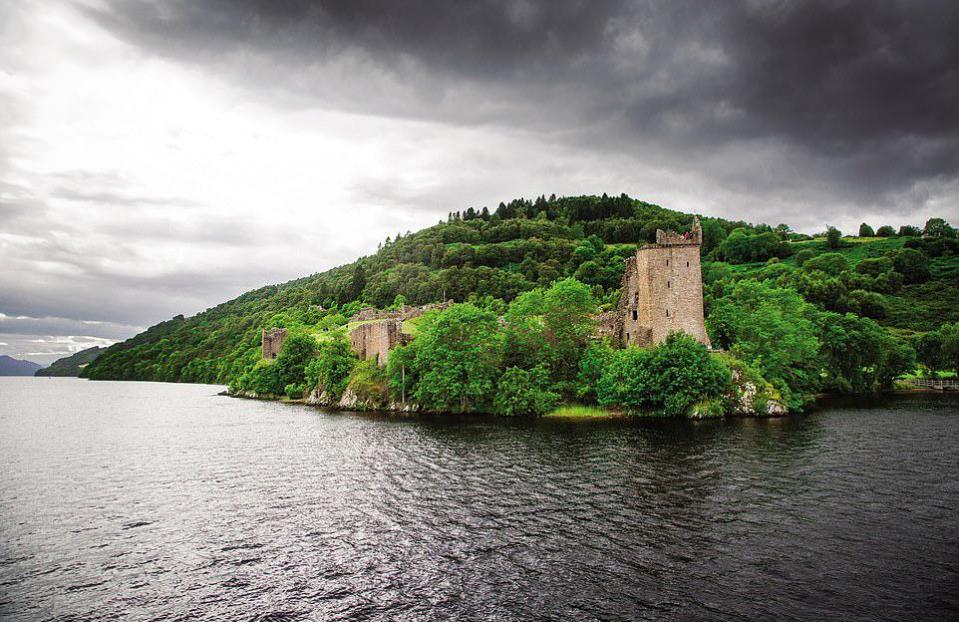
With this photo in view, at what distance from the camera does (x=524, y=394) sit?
4612 centimetres

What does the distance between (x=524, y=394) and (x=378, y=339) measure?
21.1m

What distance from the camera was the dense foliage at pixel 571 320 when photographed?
47156mm

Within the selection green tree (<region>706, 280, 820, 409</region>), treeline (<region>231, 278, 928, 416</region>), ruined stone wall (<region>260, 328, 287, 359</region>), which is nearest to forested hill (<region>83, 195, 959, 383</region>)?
ruined stone wall (<region>260, 328, 287, 359</region>)

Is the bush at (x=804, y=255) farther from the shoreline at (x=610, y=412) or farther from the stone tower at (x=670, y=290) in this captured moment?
the stone tower at (x=670, y=290)

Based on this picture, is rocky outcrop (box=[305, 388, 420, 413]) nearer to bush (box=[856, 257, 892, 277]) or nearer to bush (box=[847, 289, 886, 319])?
bush (box=[847, 289, 886, 319])

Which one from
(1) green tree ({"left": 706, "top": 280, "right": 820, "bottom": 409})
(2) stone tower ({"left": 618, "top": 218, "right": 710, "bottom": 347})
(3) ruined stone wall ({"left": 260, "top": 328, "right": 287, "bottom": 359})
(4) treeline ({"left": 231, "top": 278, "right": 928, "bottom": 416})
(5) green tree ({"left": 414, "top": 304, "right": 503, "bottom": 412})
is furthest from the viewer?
(3) ruined stone wall ({"left": 260, "top": 328, "right": 287, "bottom": 359})

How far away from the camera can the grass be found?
44.1m

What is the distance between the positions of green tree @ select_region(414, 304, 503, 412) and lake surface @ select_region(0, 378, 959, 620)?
13979 mm

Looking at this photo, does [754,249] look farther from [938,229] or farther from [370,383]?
[370,383]

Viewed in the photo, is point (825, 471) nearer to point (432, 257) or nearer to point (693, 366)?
point (693, 366)

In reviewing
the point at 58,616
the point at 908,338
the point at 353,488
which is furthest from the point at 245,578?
the point at 908,338

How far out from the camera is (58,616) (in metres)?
12.7

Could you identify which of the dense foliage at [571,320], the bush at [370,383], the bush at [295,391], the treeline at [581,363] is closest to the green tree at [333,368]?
the dense foliage at [571,320]

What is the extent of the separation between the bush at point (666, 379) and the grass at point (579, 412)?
3.00ft
